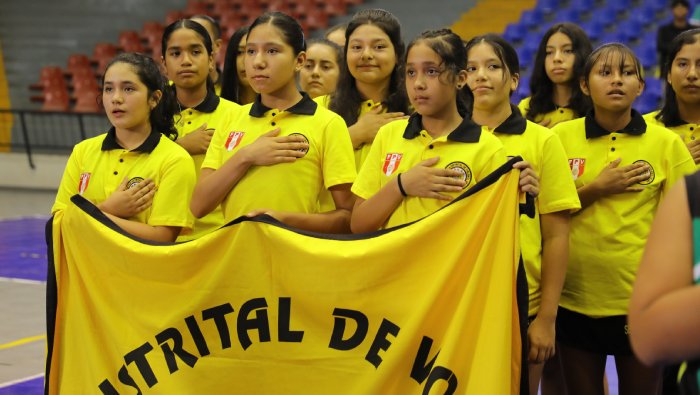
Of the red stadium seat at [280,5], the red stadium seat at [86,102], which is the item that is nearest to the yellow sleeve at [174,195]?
the red stadium seat at [86,102]

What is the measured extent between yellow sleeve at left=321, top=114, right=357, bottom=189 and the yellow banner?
0.43 meters

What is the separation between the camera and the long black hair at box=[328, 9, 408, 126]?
150 inches

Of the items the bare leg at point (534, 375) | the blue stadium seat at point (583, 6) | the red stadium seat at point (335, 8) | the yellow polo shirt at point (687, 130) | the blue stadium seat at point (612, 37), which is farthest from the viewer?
the red stadium seat at point (335, 8)

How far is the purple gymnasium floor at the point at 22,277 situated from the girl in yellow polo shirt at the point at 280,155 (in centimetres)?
218

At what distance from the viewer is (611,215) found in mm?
3412

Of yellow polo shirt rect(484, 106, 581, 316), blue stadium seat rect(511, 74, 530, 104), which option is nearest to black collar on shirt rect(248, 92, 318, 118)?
yellow polo shirt rect(484, 106, 581, 316)

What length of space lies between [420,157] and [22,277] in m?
5.71

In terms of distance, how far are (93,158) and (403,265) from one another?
1385 millimetres

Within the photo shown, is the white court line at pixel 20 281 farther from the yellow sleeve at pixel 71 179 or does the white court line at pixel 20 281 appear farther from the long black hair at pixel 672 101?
the long black hair at pixel 672 101

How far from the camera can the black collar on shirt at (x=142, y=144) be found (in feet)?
11.5

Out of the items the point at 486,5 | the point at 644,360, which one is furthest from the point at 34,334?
the point at 486,5

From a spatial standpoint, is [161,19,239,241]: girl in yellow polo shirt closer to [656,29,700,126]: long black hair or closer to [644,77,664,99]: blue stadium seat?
[656,29,700,126]: long black hair

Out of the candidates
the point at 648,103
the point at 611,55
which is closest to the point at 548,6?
the point at 648,103

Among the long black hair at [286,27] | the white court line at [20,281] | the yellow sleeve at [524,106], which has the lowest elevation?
the white court line at [20,281]
